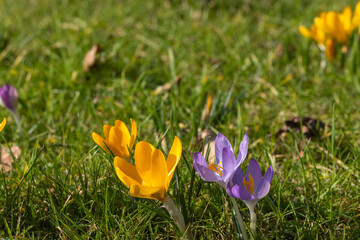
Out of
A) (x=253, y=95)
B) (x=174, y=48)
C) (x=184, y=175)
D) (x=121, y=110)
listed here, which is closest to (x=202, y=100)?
(x=253, y=95)

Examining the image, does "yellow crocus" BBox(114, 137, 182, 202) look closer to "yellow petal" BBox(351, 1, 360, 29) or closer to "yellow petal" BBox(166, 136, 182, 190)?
"yellow petal" BBox(166, 136, 182, 190)

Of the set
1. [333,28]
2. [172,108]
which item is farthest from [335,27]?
[172,108]

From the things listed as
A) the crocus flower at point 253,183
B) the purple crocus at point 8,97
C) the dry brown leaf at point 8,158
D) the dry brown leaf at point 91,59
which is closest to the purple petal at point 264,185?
the crocus flower at point 253,183

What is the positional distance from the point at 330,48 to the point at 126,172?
1.82 m

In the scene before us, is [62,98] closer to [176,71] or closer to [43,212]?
[176,71]

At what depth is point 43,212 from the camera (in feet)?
4.33

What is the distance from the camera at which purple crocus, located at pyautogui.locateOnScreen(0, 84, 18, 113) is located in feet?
5.76

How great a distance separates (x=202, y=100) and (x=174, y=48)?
0.70 m

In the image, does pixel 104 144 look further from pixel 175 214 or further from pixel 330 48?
pixel 330 48

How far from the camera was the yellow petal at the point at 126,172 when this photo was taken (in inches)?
38.1

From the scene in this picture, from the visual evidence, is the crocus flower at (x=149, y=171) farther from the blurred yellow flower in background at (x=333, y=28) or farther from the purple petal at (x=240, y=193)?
the blurred yellow flower in background at (x=333, y=28)

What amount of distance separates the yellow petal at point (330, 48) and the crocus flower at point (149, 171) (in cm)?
170

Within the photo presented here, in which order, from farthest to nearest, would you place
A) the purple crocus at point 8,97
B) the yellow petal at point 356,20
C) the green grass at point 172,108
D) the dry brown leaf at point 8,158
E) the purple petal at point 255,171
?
the yellow petal at point 356,20, the purple crocus at point 8,97, the dry brown leaf at point 8,158, the green grass at point 172,108, the purple petal at point 255,171

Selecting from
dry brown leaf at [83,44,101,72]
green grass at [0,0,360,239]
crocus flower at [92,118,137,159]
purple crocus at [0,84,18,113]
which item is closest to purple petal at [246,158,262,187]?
green grass at [0,0,360,239]
